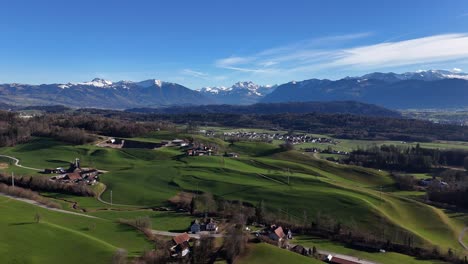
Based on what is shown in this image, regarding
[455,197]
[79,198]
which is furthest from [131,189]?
[455,197]

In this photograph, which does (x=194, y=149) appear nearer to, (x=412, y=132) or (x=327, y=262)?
(x=327, y=262)

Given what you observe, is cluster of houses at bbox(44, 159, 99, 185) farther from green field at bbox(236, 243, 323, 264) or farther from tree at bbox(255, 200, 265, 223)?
green field at bbox(236, 243, 323, 264)

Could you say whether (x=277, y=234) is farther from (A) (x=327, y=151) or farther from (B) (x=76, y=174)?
(A) (x=327, y=151)

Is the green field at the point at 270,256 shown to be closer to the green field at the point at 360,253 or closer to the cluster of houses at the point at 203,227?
the green field at the point at 360,253

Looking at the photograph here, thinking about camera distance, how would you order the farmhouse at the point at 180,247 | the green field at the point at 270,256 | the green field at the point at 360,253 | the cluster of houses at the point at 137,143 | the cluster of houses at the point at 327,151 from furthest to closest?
the cluster of houses at the point at 327,151 < the cluster of houses at the point at 137,143 < the green field at the point at 360,253 < the green field at the point at 270,256 < the farmhouse at the point at 180,247

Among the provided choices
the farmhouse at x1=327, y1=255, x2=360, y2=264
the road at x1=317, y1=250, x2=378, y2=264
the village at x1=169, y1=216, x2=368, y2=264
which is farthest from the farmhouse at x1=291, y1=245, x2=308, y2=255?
the farmhouse at x1=327, y1=255, x2=360, y2=264

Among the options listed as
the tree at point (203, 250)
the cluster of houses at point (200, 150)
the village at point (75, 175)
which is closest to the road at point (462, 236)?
the tree at point (203, 250)

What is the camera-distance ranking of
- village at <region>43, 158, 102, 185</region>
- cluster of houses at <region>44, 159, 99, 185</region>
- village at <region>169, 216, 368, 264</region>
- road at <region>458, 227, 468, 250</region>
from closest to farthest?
village at <region>169, 216, 368, 264</region> → road at <region>458, 227, 468, 250</region> → village at <region>43, 158, 102, 185</region> → cluster of houses at <region>44, 159, 99, 185</region>
